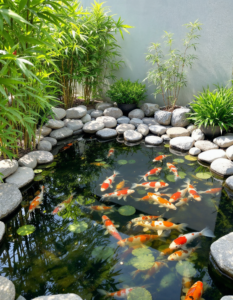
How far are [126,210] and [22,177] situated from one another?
1.46 metres

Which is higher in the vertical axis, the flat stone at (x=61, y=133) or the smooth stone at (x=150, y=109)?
the smooth stone at (x=150, y=109)

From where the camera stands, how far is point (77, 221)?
8.27 feet

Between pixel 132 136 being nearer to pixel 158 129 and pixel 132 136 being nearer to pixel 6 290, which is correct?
pixel 158 129

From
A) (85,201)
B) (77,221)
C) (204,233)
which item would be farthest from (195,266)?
(85,201)

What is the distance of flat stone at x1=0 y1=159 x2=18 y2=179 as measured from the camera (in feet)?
10.0

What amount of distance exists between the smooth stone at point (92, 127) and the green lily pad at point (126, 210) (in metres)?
2.49

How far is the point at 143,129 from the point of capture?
187 inches

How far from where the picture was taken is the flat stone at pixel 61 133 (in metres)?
4.60

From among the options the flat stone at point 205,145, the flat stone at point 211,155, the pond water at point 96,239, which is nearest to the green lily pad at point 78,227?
the pond water at point 96,239

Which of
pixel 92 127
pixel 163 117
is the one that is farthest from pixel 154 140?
pixel 92 127

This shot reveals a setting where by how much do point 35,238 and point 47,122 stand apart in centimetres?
261

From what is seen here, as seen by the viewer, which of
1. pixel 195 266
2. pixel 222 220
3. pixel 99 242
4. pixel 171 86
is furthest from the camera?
pixel 171 86

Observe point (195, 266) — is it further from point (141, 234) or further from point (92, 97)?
point (92, 97)

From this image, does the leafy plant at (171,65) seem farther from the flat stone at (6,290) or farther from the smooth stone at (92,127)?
the flat stone at (6,290)
